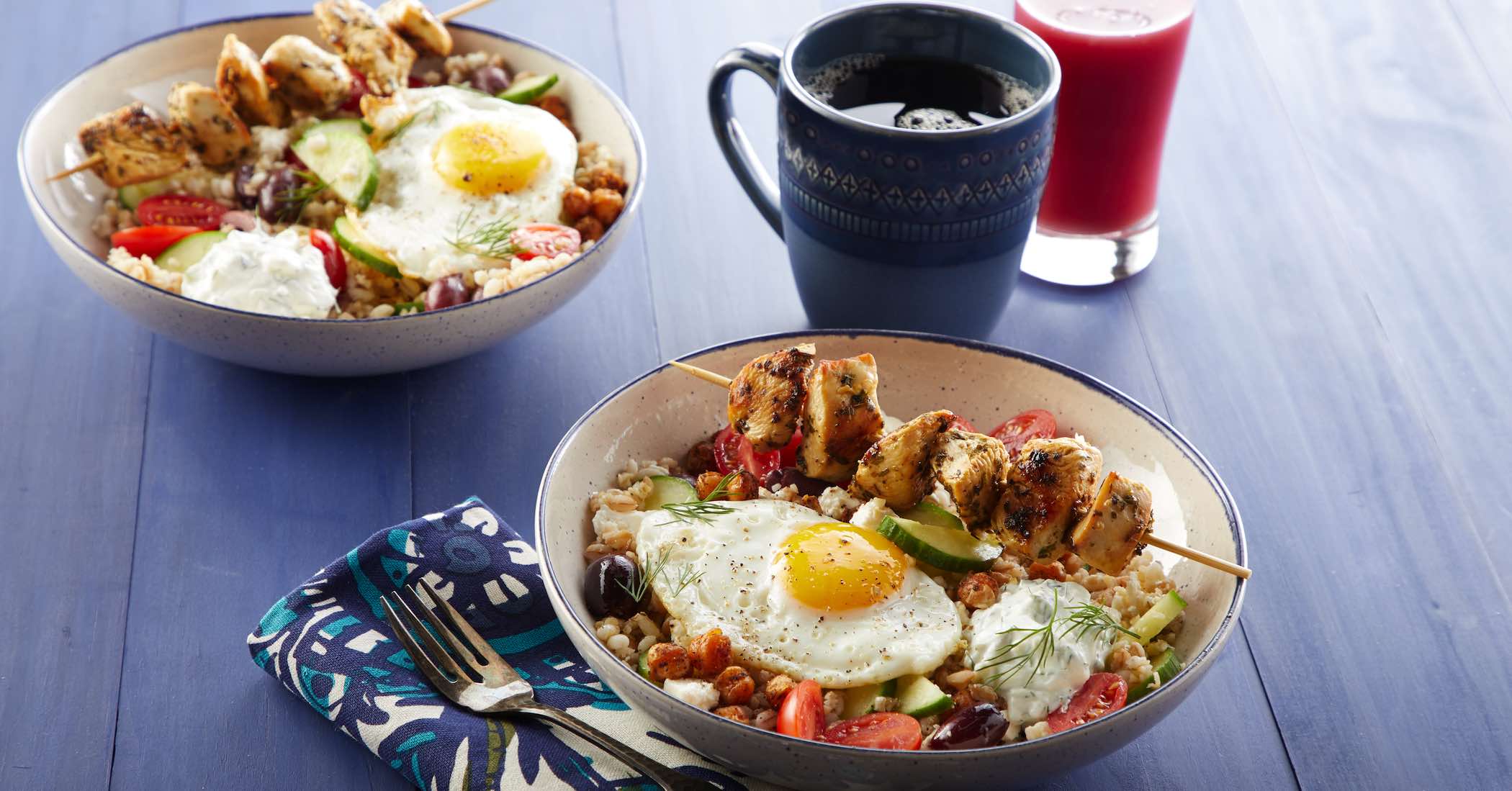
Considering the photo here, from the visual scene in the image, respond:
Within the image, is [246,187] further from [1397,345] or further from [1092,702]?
[1397,345]

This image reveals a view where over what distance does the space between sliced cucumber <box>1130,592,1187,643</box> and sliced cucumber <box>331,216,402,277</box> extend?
1805 mm

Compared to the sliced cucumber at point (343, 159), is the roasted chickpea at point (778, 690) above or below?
below

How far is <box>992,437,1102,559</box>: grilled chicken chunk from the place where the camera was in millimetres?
2371

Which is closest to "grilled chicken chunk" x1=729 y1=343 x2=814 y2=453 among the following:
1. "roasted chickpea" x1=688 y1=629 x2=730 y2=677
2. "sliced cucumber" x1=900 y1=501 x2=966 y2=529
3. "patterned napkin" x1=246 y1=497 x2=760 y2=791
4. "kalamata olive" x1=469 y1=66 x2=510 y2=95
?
Result: "sliced cucumber" x1=900 y1=501 x2=966 y2=529

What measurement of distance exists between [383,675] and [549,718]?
1.05 feet

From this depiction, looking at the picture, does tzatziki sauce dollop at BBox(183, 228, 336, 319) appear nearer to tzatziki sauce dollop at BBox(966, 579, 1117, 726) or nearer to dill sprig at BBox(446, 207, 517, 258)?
dill sprig at BBox(446, 207, 517, 258)

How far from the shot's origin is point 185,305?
2908mm

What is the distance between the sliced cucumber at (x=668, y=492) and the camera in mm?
2693

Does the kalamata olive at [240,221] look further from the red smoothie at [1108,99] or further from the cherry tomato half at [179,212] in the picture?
the red smoothie at [1108,99]

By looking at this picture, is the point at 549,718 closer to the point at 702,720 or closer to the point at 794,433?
the point at 702,720

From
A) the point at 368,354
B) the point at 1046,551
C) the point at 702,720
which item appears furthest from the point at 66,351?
the point at 1046,551

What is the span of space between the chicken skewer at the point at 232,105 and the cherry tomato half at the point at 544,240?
739 mm

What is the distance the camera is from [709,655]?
7.59 feet

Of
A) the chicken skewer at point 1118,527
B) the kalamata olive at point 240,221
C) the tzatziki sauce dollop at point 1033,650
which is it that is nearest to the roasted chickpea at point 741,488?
the tzatziki sauce dollop at point 1033,650
